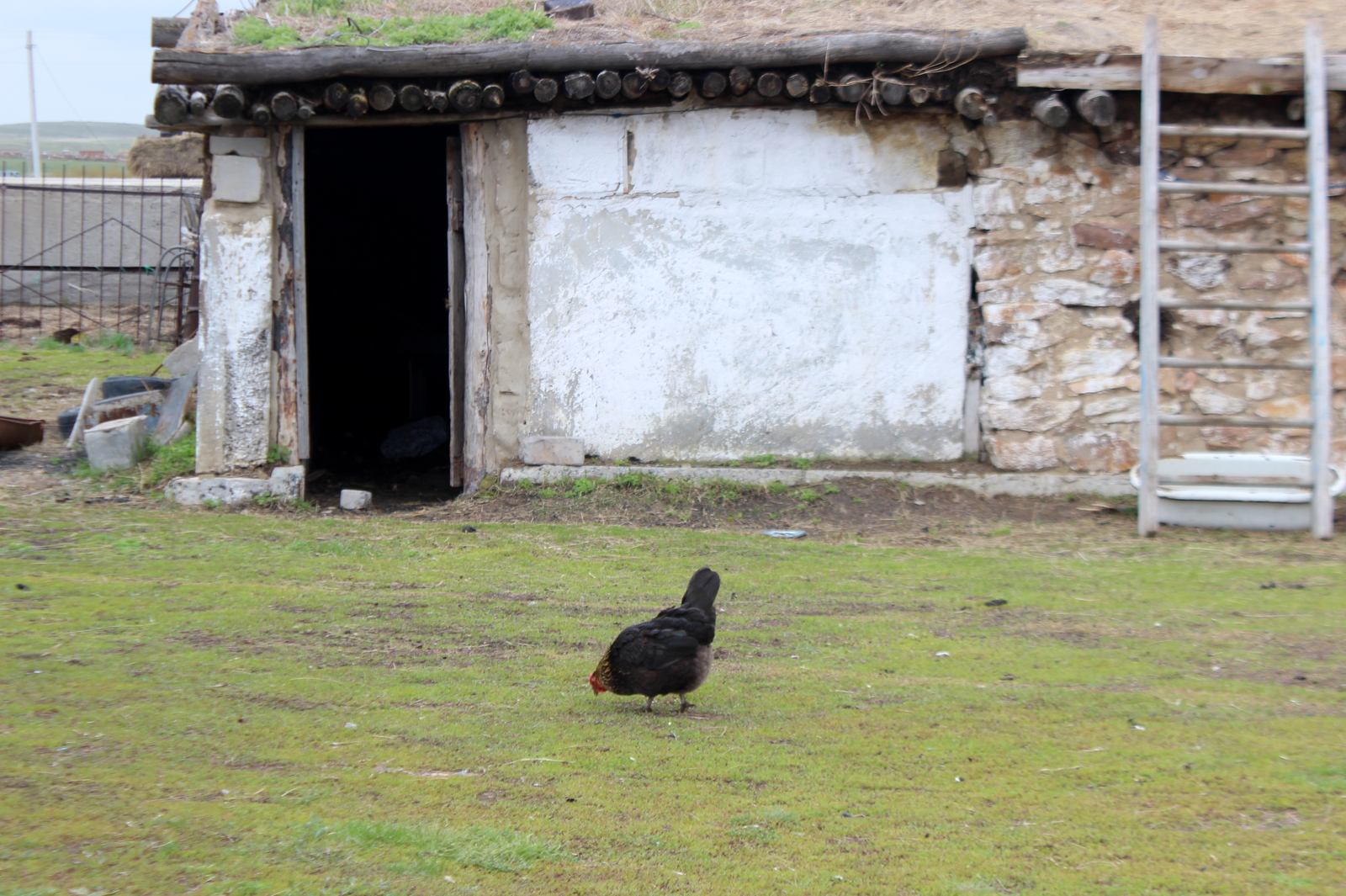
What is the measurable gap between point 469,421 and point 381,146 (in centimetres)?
531

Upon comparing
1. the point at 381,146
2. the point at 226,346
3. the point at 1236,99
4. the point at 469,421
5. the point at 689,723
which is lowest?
the point at 689,723

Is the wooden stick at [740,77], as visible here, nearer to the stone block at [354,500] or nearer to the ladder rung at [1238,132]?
the ladder rung at [1238,132]

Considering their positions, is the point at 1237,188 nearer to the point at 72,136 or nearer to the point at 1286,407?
the point at 1286,407

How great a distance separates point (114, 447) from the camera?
336 inches

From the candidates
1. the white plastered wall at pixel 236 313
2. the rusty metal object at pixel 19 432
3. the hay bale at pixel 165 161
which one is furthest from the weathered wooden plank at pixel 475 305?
the hay bale at pixel 165 161

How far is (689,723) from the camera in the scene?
381cm

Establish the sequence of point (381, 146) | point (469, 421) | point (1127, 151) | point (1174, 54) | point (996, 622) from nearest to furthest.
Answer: point (996, 622) → point (1174, 54) → point (1127, 151) → point (469, 421) → point (381, 146)

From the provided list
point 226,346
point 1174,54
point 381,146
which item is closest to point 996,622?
point 1174,54

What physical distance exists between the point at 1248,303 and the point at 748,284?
3390mm

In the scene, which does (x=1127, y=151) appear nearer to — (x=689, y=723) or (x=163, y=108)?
(x=689, y=723)

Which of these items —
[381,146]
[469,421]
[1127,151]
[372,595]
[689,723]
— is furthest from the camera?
[381,146]

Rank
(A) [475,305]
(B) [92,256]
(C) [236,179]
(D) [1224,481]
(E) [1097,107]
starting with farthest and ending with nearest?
1. (B) [92,256]
2. (A) [475,305]
3. (C) [236,179]
4. (E) [1097,107]
5. (D) [1224,481]

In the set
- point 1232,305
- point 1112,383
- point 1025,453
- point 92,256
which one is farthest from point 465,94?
point 92,256

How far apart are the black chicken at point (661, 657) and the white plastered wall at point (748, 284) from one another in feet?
14.4
